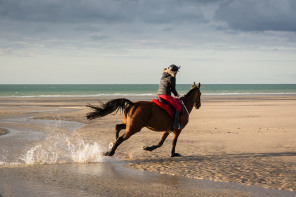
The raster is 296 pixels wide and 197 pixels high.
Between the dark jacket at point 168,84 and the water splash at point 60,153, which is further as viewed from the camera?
the dark jacket at point 168,84

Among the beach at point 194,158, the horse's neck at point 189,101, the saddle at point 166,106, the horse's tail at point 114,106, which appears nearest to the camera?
the beach at point 194,158

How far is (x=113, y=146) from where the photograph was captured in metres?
9.30

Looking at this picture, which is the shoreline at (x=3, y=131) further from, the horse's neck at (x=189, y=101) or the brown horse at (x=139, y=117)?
the horse's neck at (x=189, y=101)

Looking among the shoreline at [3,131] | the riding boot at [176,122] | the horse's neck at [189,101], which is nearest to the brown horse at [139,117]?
the riding boot at [176,122]

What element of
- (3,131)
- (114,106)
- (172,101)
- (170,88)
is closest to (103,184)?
(114,106)

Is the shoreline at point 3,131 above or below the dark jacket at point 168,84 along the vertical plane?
below

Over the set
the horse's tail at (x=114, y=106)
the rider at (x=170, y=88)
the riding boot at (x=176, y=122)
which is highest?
the rider at (x=170, y=88)

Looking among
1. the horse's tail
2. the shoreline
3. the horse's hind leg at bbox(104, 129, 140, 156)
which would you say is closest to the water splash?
the horse's hind leg at bbox(104, 129, 140, 156)

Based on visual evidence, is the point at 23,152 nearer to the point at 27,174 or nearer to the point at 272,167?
the point at 27,174

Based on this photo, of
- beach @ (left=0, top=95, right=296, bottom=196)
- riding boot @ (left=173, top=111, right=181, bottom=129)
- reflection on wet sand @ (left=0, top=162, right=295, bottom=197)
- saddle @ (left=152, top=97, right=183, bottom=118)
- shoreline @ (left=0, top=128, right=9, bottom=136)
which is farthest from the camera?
shoreline @ (left=0, top=128, right=9, bottom=136)

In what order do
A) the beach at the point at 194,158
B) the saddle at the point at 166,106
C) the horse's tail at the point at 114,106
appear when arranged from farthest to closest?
→ 1. the saddle at the point at 166,106
2. the horse's tail at the point at 114,106
3. the beach at the point at 194,158

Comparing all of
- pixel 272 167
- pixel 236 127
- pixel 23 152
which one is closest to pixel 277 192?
pixel 272 167

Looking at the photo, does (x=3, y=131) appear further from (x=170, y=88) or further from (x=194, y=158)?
(x=194, y=158)

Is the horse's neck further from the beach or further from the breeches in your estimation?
the beach
